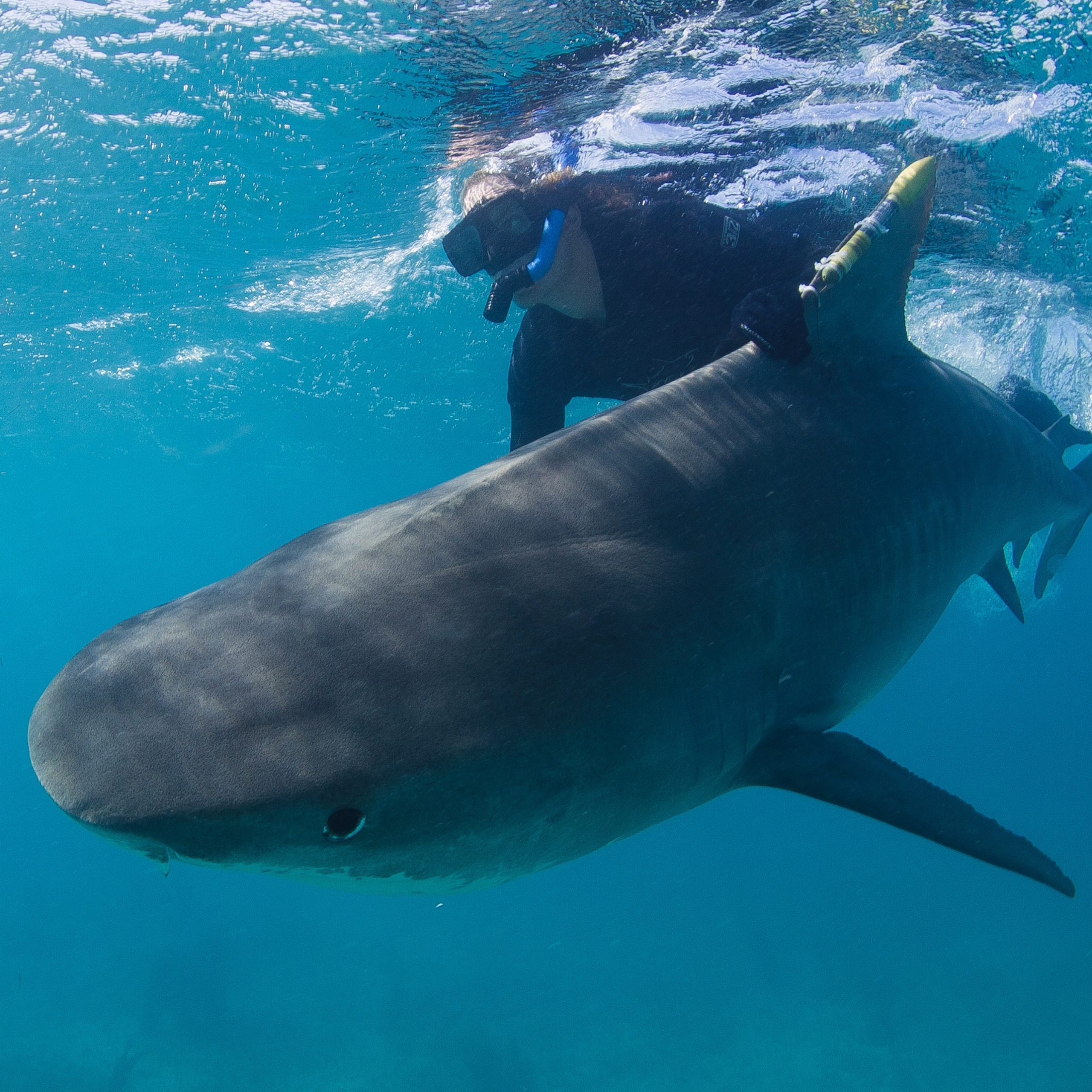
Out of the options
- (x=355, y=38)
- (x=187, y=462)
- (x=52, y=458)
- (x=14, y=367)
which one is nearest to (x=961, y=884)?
(x=355, y=38)

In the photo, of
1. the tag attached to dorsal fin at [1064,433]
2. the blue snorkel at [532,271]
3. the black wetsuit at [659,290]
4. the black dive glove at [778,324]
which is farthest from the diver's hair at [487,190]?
the tag attached to dorsal fin at [1064,433]

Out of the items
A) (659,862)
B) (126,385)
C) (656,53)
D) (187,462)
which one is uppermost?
(656,53)

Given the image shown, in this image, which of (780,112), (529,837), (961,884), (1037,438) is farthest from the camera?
(961,884)

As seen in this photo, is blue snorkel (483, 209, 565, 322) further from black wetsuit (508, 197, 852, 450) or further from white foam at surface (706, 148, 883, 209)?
white foam at surface (706, 148, 883, 209)

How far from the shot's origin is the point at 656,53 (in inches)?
275

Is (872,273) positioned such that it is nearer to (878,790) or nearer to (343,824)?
(878,790)

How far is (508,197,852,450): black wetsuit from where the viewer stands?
4.10m

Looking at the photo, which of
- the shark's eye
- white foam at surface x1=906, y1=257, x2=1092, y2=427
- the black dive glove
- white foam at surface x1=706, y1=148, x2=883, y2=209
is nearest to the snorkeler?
the black dive glove

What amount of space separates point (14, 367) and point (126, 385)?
3862mm

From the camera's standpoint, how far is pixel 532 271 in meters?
4.02

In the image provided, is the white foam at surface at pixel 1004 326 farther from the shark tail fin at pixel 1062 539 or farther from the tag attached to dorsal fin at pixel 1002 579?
the tag attached to dorsal fin at pixel 1002 579

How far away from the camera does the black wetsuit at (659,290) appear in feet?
13.5

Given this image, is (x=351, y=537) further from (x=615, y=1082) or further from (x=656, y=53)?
(x=615, y=1082)

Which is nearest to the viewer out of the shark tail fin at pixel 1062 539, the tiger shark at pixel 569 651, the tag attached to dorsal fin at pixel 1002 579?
the tiger shark at pixel 569 651
